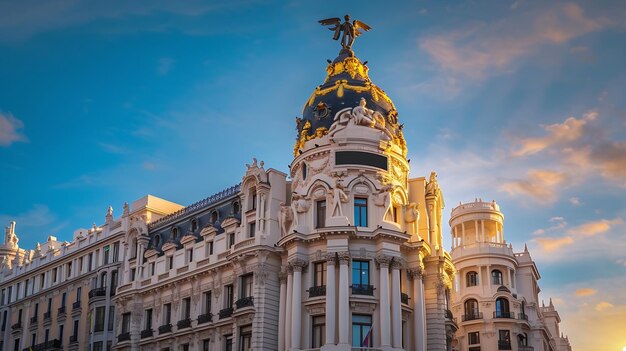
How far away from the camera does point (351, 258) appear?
61.1 metres

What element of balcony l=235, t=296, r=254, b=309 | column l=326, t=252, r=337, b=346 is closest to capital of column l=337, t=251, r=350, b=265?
column l=326, t=252, r=337, b=346

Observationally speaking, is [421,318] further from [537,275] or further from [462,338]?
[537,275]

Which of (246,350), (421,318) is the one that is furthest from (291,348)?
(421,318)

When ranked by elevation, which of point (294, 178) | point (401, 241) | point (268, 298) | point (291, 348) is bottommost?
point (291, 348)

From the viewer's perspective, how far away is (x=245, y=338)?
62.9m

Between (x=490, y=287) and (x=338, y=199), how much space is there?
104 feet

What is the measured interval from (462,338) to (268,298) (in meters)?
31.7

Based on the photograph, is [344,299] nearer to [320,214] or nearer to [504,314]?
[320,214]

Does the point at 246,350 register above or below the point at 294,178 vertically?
below

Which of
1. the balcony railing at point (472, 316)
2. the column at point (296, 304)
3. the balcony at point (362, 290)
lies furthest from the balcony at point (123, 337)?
the balcony railing at point (472, 316)

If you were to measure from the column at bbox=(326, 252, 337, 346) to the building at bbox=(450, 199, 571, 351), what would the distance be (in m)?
28.4

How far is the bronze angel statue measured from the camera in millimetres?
72938

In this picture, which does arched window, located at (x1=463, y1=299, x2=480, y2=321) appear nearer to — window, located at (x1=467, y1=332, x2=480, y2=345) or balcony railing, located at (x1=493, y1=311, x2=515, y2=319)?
window, located at (x1=467, y1=332, x2=480, y2=345)

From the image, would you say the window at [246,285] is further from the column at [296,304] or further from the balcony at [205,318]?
the column at [296,304]
